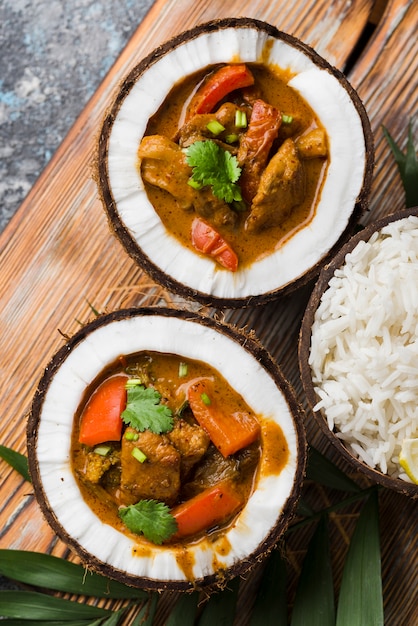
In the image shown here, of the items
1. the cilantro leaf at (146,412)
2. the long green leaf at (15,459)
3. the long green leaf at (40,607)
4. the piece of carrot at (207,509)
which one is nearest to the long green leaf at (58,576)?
the long green leaf at (40,607)

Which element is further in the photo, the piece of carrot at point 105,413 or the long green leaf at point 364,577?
the long green leaf at point 364,577

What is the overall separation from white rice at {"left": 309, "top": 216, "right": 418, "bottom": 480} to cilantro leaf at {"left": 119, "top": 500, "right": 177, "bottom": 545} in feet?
1.93

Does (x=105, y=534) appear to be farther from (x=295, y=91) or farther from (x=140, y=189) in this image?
(x=295, y=91)

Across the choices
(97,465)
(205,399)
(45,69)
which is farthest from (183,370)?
(45,69)

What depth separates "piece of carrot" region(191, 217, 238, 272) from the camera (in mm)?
2498

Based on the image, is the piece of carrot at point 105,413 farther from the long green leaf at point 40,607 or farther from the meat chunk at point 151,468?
the long green leaf at point 40,607

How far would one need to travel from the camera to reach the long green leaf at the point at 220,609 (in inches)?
108

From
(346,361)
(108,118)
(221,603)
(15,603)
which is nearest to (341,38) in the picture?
(108,118)

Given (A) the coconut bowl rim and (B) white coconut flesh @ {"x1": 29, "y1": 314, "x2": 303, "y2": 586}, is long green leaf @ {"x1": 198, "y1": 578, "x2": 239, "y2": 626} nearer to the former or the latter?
(B) white coconut flesh @ {"x1": 29, "y1": 314, "x2": 303, "y2": 586}

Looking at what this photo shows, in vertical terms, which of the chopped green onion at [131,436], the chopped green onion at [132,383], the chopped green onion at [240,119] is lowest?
the chopped green onion at [131,436]

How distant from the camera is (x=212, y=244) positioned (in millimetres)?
2502

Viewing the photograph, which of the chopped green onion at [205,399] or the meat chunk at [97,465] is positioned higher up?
the chopped green onion at [205,399]

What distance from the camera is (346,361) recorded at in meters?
2.54

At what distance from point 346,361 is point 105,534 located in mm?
916
